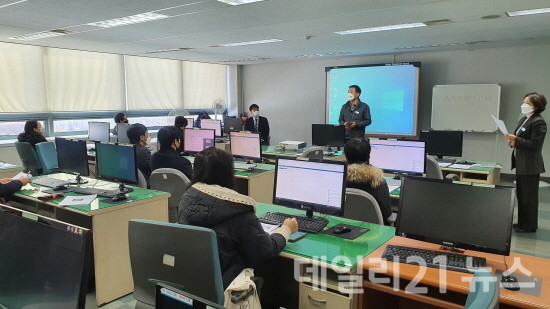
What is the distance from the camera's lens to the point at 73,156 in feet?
12.2

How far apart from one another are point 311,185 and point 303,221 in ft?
0.76

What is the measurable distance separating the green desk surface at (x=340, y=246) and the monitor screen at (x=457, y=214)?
0.62 ft

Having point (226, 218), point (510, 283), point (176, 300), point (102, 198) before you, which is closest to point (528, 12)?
point (510, 283)

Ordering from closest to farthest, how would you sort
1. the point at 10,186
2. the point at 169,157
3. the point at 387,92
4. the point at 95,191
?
1. the point at 10,186
2. the point at 95,191
3. the point at 169,157
4. the point at 387,92

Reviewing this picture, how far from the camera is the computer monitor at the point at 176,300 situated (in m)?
0.73

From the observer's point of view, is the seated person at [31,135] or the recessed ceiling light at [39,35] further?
the seated person at [31,135]

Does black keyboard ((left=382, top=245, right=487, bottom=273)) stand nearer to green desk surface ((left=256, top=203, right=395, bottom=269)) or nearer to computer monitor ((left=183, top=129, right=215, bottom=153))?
green desk surface ((left=256, top=203, right=395, bottom=269))

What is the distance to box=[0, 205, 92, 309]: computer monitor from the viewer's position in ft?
3.19

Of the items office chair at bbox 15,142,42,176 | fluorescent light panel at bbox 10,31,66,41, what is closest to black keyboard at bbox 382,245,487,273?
office chair at bbox 15,142,42,176

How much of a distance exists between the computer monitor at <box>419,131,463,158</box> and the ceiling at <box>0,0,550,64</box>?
4.42 ft

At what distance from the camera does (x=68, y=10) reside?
13.0ft

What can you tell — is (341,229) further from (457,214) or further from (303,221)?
(457,214)

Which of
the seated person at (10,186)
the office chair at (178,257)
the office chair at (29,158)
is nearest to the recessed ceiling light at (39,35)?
the office chair at (29,158)

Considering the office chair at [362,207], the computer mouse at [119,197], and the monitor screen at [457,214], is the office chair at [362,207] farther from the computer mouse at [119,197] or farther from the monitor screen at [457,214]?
the computer mouse at [119,197]
